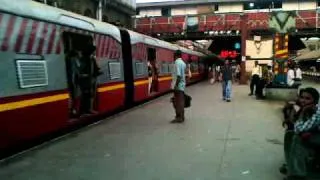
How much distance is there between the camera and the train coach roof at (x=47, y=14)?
9008mm

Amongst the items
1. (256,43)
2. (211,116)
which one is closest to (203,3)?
(256,43)

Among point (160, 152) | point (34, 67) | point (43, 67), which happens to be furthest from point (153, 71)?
point (160, 152)

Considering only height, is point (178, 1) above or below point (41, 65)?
above

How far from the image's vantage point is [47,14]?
410 inches

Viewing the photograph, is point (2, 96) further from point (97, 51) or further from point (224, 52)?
point (224, 52)

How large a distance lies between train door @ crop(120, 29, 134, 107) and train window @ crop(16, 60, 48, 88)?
6.76 m

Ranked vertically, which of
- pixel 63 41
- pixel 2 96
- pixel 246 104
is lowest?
pixel 246 104

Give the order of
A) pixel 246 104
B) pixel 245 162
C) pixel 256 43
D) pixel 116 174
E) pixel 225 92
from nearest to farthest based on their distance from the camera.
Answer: pixel 116 174
pixel 245 162
pixel 246 104
pixel 225 92
pixel 256 43

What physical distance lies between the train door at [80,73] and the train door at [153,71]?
8.55 meters

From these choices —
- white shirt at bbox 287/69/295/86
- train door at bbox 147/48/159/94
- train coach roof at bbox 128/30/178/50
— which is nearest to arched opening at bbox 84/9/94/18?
train coach roof at bbox 128/30/178/50

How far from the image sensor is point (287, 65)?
22172mm

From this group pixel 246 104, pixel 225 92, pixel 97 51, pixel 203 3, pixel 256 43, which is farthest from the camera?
pixel 203 3

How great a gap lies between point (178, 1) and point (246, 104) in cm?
4596

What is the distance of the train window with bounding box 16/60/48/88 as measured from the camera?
9.16 metres
